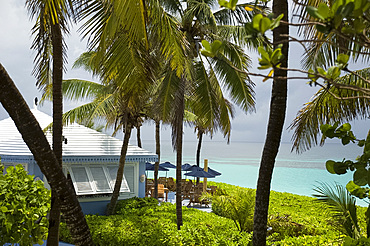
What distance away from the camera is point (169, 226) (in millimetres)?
10719

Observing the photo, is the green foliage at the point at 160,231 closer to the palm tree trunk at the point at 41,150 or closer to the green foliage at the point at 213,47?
the palm tree trunk at the point at 41,150

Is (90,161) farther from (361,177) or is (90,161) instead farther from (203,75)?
(361,177)

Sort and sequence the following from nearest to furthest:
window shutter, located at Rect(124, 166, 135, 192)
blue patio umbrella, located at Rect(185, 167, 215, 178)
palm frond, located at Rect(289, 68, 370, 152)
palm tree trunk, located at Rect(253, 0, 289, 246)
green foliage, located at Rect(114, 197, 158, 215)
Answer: palm tree trunk, located at Rect(253, 0, 289, 246) < palm frond, located at Rect(289, 68, 370, 152) < green foliage, located at Rect(114, 197, 158, 215) < window shutter, located at Rect(124, 166, 135, 192) < blue patio umbrella, located at Rect(185, 167, 215, 178)

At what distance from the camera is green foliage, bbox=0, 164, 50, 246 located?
16.0 ft

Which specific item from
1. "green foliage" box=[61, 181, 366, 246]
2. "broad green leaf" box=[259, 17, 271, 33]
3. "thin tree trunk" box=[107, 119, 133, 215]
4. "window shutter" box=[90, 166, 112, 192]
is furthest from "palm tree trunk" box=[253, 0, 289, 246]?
"window shutter" box=[90, 166, 112, 192]

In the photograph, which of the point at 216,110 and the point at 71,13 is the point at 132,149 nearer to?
the point at 216,110

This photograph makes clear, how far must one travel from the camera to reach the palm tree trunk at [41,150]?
14.0 feet

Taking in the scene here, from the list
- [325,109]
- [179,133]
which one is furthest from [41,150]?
[325,109]

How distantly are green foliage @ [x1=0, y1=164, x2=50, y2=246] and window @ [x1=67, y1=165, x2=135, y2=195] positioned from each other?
337 inches

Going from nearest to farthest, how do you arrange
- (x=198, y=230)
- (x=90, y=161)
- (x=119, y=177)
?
(x=198, y=230), (x=119, y=177), (x=90, y=161)

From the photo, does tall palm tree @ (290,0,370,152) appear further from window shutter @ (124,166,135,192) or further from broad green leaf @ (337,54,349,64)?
broad green leaf @ (337,54,349,64)

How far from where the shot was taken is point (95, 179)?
14.5 meters

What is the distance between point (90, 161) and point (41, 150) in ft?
32.8

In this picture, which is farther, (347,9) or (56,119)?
(56,119)
